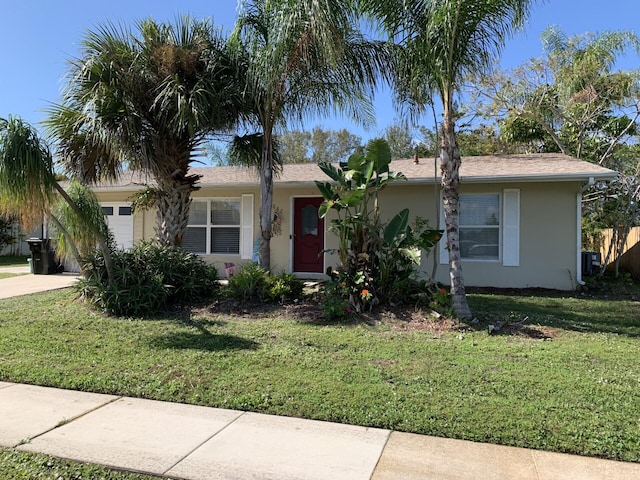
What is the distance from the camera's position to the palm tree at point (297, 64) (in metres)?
7.71

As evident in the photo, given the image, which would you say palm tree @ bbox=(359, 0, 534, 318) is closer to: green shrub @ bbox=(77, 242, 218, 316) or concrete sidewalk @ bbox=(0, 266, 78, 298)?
green shrub @ bbox=(77, 242, 218, 316)

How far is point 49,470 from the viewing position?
3164 millimetres

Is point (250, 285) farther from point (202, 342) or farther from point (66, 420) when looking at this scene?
point (66, 420)

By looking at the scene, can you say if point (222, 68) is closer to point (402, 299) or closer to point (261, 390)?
point (402, 299)

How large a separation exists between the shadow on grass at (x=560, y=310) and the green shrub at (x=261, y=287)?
3.42 m

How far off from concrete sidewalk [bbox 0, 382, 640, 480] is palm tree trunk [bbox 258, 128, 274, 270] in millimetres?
5537

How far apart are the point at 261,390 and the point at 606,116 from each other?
16554 mm

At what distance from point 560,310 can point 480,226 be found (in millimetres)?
3254

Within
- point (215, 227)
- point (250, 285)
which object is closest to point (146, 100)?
point (250, 285)

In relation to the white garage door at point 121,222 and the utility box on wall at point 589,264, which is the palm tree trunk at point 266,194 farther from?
the utility box on wall at point 589,264

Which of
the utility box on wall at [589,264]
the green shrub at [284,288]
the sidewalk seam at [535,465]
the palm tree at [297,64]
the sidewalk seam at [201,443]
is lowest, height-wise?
the sidewalk seam at [201,443]

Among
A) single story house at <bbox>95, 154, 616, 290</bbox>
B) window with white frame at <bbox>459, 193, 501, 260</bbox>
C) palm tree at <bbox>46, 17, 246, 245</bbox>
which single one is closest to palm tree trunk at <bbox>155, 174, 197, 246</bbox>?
palm tree at <bbox>46, 17, 246, 245</bbox>

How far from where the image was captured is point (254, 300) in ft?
28.8

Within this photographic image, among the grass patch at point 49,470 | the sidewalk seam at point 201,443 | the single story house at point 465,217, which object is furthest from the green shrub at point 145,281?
the grass patch at point 49,470
